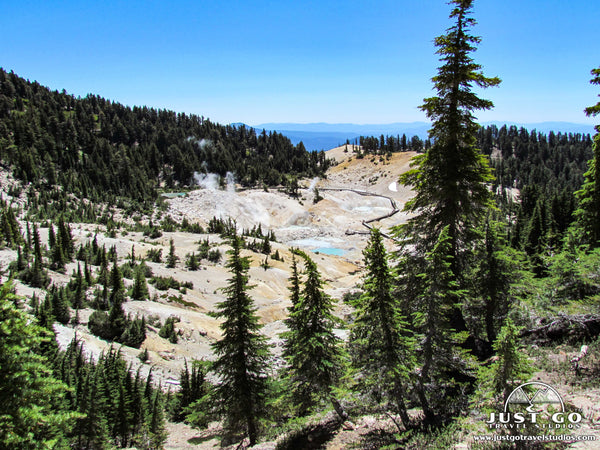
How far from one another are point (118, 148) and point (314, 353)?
15367cm

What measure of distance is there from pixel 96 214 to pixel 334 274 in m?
61.8

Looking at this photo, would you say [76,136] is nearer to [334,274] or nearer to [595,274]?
[334,274]

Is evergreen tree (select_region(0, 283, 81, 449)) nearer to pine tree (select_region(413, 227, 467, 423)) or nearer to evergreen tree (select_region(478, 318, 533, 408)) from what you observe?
pine tree (select_region(413, 227, 467, 423))

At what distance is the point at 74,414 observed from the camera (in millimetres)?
10031

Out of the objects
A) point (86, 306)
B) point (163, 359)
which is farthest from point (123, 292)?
point (163, 359)

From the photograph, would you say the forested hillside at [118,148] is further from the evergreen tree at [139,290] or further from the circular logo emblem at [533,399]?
the circular logo emblem at [533,399]

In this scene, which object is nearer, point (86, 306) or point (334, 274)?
point (86, 306)

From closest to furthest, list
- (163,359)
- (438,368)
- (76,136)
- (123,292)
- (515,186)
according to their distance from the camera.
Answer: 1. (438,368)
2. (163,359)
3. (123,292)
4. (76,136)
5. (515,186)

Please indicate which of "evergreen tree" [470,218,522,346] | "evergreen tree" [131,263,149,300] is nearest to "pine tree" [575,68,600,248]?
"evergreen tree" [470,218,522,346]

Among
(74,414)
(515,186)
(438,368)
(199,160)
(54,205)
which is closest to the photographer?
(74,414)

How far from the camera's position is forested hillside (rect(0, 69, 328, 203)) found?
104m

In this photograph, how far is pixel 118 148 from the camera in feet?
470

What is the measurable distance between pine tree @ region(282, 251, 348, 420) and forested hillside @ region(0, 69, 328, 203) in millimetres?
98362

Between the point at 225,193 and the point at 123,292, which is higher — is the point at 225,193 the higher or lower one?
the higher one
